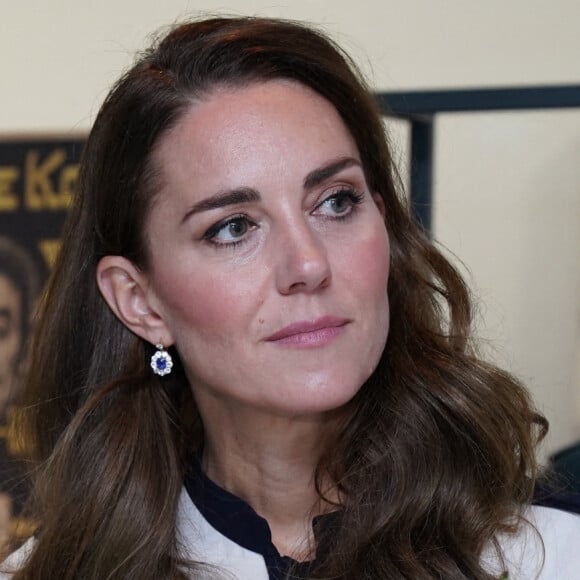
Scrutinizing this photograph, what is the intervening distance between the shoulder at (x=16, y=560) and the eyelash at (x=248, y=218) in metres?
0.59

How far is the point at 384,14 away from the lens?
2.35 m

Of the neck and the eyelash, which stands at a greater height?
the eyelash

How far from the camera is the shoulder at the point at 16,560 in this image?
6.01ft

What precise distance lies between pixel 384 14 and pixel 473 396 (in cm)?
96

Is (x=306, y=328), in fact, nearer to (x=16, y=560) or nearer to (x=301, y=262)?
(x=301, y=262)

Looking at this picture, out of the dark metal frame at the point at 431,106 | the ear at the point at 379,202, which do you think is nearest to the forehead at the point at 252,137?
the ear at the point at 379,202

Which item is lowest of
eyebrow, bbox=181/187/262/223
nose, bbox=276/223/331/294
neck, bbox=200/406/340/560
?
neck, bbox=200/406/340/560

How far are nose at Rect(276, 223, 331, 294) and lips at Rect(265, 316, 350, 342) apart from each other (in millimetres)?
41

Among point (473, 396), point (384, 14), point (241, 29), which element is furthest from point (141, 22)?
point (473, 396)

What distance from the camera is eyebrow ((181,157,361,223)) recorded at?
5.10 ft

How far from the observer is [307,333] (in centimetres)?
153

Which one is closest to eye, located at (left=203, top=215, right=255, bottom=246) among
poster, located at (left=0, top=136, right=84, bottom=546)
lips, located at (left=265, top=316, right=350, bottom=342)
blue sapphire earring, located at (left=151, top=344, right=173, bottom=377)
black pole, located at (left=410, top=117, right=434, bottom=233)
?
lips, located at (left=265, top=316, right=350, bottom=342)

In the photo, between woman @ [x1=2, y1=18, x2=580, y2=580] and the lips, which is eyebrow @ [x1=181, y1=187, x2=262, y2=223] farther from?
the lips

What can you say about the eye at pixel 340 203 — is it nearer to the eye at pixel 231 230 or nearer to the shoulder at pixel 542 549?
the eye at pixel 231 230
